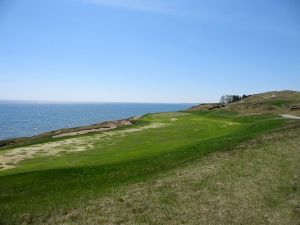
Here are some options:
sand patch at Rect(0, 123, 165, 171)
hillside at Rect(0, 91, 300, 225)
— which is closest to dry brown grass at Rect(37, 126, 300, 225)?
hillside at Rect(0, 91, 300, 225)

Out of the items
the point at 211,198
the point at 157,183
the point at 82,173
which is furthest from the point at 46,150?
the point at 211,198

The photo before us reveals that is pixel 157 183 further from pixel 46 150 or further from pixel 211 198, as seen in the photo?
pixel 46 150

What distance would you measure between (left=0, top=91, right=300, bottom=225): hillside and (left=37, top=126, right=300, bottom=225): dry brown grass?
4cm

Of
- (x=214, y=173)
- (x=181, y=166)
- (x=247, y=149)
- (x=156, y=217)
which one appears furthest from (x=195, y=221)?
(x=247, y=149)

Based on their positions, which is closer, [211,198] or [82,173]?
[211,198]

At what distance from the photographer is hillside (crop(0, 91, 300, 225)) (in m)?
15.2

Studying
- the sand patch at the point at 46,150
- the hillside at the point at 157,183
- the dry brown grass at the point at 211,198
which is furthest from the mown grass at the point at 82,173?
the dry brown grass at the point at 211,198

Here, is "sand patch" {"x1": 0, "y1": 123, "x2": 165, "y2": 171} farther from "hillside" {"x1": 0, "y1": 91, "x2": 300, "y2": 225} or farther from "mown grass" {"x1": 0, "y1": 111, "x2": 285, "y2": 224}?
"mown grass" {"x1": 0, "y1": 111, "x2": 285, "y2": 224}

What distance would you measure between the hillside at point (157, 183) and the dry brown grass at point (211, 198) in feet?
0.13

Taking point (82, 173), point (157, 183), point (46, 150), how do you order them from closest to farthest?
point (157, 183)
point (82, 173)
point (46, 150)

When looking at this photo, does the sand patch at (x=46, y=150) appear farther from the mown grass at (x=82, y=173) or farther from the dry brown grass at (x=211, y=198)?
the dry brown grass at (x=211, y=198)

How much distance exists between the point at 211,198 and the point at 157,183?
3.75 m

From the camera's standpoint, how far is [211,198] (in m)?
16.9

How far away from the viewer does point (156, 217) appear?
48.6ft
